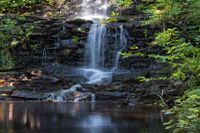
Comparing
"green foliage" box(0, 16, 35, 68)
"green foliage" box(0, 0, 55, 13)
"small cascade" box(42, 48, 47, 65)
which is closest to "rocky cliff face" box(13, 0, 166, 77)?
"small cascade" box(42, 48, 47, 65)

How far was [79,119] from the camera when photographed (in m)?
9.50

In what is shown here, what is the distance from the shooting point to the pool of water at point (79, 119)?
26.9 feet

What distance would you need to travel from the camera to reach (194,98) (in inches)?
231

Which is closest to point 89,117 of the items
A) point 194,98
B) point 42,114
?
point 42,114

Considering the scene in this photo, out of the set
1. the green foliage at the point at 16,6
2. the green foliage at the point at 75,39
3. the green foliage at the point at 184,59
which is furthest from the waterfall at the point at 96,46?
the green foliage at the point at 184,59

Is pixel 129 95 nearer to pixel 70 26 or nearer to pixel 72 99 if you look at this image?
pixel 72 99

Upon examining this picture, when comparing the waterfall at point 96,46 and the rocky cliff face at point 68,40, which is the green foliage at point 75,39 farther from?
the waterfall at point 96,46

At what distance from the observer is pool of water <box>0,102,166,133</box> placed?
8.19 metres

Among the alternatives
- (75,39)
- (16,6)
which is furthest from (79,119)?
(16,6)

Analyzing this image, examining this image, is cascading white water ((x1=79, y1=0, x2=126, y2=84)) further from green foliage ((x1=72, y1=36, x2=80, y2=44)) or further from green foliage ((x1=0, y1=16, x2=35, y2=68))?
green foliage ((x1=0, y1=16, x2=35, y2=68))

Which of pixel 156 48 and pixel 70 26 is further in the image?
pixel 70 26

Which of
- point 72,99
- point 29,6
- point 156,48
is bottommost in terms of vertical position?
point 72,99

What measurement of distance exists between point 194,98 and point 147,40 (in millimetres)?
13228

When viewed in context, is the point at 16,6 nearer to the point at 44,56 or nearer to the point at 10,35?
the point at 10,35
